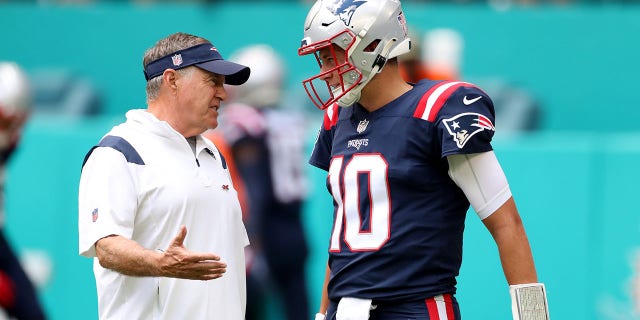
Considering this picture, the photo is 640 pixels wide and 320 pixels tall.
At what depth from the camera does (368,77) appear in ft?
13.0

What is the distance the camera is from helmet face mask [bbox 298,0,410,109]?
12.9ft

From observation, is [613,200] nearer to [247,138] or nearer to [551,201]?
[551,201]

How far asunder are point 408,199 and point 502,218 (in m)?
0.31

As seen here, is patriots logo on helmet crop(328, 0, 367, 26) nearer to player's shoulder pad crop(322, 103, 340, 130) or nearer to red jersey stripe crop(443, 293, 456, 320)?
player's shoulder pad crop(322, 103, 340, 130)

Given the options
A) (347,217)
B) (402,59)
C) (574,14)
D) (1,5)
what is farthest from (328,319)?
(1,5)

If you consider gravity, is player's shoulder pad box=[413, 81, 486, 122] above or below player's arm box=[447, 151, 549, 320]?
above

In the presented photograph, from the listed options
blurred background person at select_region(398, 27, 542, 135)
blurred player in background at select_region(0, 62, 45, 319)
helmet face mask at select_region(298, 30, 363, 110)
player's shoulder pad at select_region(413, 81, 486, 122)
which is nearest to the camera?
player's shoulder pad at select_region(413, 81, 486, 122)

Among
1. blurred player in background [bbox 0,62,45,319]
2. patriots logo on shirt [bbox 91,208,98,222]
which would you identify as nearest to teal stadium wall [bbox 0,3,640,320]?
blurred player in background [bbox 0,62,45,319]

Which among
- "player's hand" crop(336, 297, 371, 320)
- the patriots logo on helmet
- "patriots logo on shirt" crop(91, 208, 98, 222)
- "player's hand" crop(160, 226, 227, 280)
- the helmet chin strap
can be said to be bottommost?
"player's hand" crop(336, 297, 371, 320)

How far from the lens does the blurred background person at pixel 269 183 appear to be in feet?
24.6

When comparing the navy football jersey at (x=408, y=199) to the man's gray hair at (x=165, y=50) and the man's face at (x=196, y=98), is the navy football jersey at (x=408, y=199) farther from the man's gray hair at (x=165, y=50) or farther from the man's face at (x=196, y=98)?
the man's gray hair at (x=165, y=50)

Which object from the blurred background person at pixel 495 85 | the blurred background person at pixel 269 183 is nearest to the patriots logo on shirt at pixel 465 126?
the blurred background person at pixel 269 183

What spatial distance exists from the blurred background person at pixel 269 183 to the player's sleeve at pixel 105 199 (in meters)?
3.53

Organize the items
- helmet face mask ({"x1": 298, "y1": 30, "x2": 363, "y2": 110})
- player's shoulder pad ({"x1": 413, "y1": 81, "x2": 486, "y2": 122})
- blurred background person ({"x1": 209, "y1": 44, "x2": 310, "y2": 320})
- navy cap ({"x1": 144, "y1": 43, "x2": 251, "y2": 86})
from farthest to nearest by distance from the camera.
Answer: blurred background person ({"x1": 209, "y1": 44, "x2": 310, "y2": 320}) < navy cap ({"x1": 144, "y1": 43, "x2": 251, "y2": 86}) < helmet face mask ({"x1": 298, "y1": 30, "x2": 363, "y2": 110}) < player's shoulder pad ({"x1": 413, "y1": 81, "x2": 486, "y2": 122})
